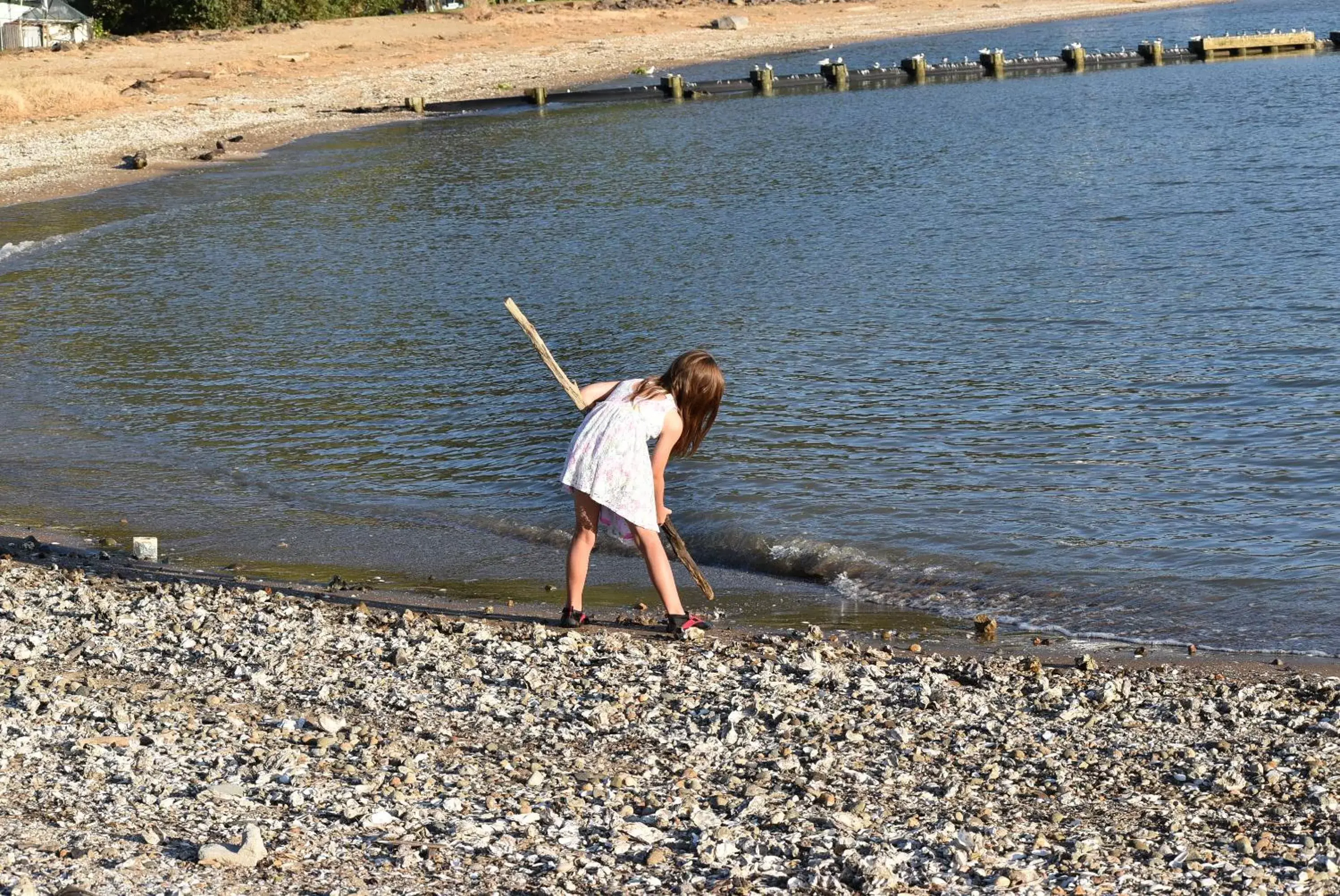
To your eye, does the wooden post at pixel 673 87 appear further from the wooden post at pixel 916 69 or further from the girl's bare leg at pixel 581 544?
the girl's bare leg at pixel 581 544

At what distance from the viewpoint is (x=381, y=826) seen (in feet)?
19.3

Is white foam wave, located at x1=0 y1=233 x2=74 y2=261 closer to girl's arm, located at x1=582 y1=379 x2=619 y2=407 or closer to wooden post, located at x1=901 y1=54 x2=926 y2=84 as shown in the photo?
girl's arm, located at x1=582 y1=379 x2=619 y2=407

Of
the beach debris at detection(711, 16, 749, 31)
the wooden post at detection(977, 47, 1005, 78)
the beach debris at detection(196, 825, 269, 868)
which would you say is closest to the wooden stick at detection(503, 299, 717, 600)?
the beach debris at detection(196, 825, 269, 868)

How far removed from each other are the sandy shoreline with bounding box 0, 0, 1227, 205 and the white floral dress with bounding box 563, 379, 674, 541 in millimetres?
27722

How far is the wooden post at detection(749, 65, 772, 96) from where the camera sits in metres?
51.4

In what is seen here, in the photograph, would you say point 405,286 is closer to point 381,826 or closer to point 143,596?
point 143,596

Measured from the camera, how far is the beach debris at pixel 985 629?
9023mm

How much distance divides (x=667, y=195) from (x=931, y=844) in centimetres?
2503

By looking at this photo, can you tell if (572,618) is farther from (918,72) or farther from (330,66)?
(330,66)

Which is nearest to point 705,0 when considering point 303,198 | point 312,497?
point 303,198

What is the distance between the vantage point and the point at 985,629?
903 centimetres

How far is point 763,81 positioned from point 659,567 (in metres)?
45.2

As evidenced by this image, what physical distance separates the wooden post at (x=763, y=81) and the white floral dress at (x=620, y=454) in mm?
44490

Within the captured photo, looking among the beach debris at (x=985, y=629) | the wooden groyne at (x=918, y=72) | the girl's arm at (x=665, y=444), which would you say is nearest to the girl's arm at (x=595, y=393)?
the girl's arm at (x=665, y=444)
